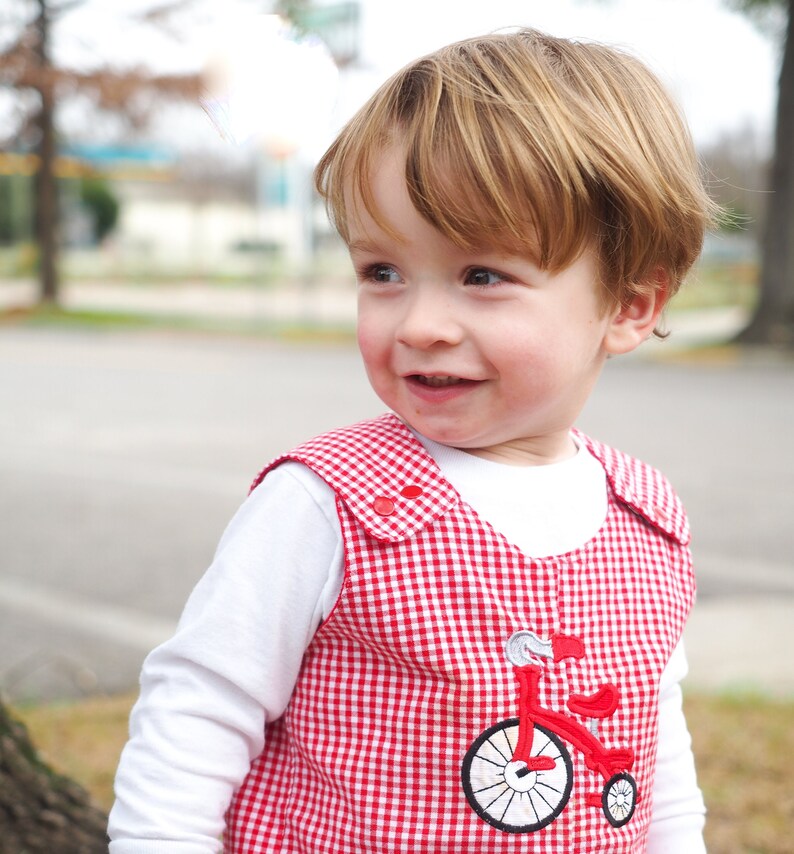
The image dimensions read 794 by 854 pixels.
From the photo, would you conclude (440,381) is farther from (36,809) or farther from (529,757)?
(36,809)

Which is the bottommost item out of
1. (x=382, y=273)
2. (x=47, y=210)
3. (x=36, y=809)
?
(x=47, y=210)

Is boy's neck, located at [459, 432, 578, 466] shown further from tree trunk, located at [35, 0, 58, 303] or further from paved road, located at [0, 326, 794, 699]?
tree trunk, located at [35, 0, 58, 303]

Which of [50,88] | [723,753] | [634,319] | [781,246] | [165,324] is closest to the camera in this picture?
[634,319]

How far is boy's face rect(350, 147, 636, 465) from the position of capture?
4.10 ft

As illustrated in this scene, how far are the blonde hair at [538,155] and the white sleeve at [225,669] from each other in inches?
13.5

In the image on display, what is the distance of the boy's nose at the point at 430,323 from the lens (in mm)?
1246

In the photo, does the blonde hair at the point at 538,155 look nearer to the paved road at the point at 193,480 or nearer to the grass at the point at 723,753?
the grass at the point at 723,753

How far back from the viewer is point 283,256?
4291 centimetres

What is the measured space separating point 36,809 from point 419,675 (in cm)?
86

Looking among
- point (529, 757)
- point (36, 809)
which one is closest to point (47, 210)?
point (36, 809)

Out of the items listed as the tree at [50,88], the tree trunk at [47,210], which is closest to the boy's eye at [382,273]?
→ the tree at [50,88]

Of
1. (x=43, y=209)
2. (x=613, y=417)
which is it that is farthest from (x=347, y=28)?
(x=43, y=209)

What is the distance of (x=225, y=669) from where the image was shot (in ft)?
4.06

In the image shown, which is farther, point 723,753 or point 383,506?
point 723,753
